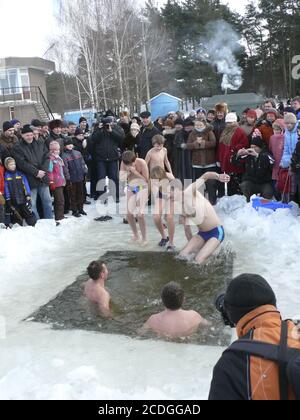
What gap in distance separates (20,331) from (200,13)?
130ft

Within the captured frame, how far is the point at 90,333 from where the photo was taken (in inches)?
163

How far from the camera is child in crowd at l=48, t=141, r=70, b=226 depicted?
310 inches

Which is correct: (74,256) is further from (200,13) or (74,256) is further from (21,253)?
(200,13)

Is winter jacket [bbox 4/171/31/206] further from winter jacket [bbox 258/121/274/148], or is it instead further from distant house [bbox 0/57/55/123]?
distant house [bbox 0/57/55/123]

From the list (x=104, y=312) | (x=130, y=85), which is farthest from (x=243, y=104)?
(x=104, y=312)

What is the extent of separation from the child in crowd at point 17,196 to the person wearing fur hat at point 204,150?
322 cm

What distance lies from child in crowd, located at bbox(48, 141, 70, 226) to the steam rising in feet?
110

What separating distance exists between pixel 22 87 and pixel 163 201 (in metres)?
25.4

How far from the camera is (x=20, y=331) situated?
4.25 meters

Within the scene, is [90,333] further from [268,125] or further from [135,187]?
[268,125]

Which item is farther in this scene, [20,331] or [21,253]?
[21,253]

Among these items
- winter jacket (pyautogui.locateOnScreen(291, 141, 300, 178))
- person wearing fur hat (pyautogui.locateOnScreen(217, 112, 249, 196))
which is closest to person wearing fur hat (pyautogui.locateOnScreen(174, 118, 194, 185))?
person wearing fur hat (pyautogui.locateOnScreen(217, 112, 249, 196))

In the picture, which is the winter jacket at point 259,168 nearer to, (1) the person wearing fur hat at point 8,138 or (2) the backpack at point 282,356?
(1) the person wearing fur hat at point 8,138

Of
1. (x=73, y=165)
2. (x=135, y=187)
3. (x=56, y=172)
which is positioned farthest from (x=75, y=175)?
(x=135, y=187)
